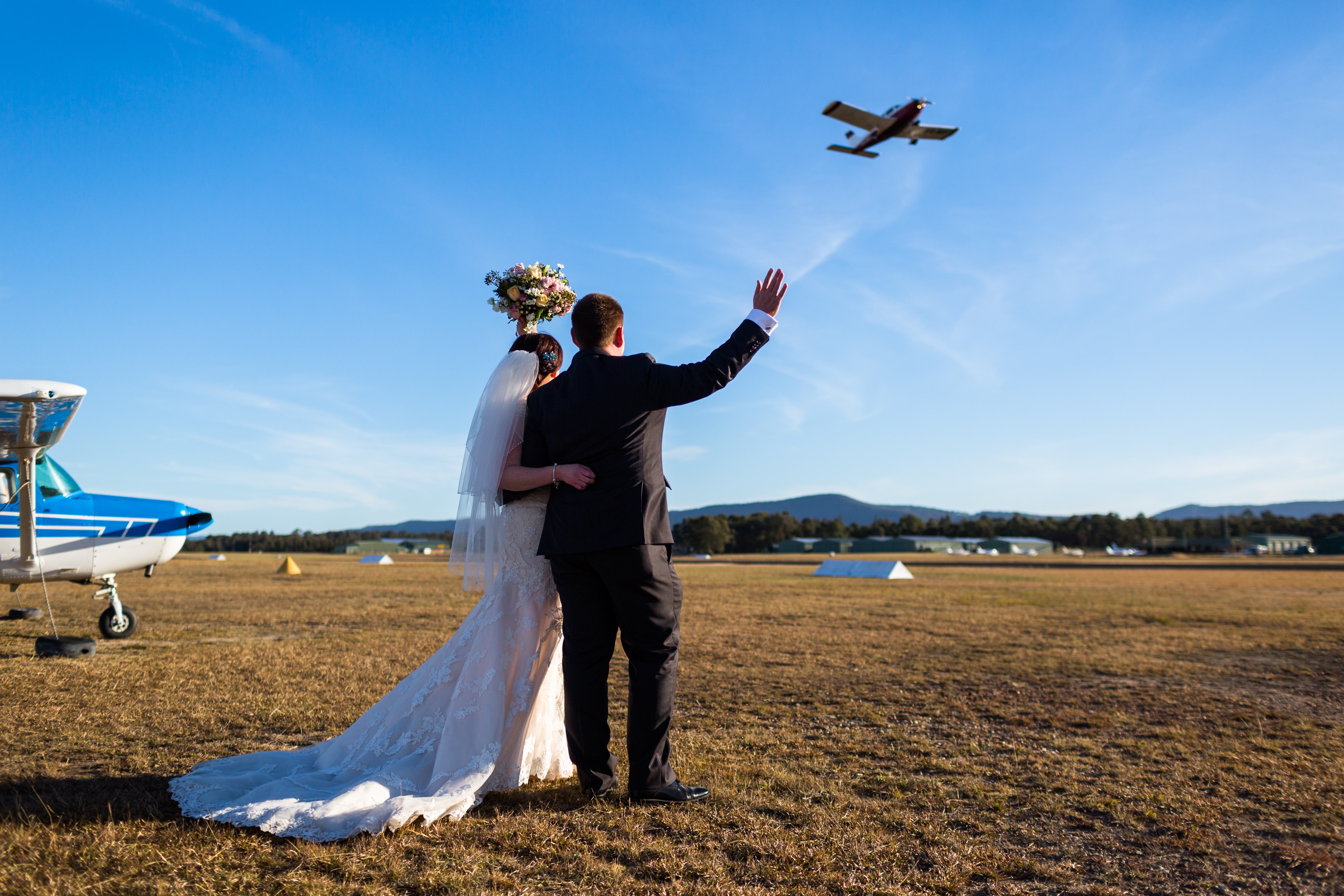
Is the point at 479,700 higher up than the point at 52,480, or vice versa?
the point at 52,480

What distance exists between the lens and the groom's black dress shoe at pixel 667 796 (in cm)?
347

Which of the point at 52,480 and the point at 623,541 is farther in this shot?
the point at 52,480

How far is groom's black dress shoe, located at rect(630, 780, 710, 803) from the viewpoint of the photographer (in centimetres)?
347

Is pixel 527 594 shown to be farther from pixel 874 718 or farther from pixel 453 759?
pixel 874 718

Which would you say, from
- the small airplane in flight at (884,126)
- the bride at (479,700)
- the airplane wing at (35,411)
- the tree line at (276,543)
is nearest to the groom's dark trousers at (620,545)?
the bride at (479,700)

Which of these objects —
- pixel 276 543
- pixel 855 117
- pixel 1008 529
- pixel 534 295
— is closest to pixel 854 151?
pixel 855 117

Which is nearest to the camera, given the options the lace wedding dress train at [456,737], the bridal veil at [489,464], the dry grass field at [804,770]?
the dry grass field at [804,770]

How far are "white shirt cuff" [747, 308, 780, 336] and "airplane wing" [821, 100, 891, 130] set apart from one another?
19663 mm

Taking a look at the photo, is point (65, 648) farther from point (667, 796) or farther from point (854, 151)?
point (854, 151)

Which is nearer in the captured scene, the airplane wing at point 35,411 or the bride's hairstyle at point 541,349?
the bride's hairstyle at point 541,349

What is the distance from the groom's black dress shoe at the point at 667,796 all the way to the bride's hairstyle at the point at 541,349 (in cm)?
209

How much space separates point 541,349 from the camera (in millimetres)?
4086

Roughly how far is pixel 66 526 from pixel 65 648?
2.36 meters

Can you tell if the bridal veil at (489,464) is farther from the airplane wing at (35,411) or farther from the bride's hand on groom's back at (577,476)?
the airplane wing at (35,411)
